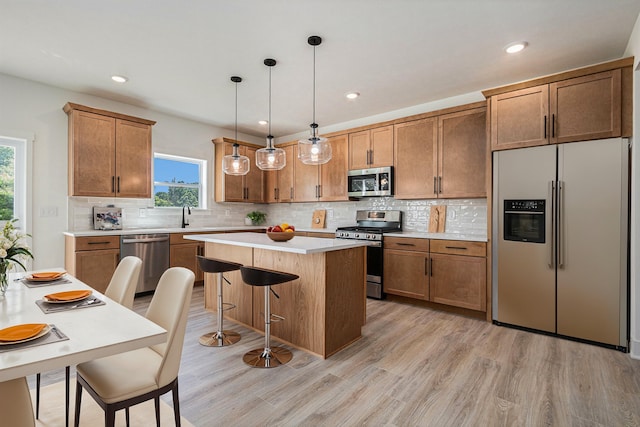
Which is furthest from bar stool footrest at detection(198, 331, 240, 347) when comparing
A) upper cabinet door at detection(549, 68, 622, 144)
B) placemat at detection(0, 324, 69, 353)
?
upper cabinet door at detection(549, 68, 622, 144)

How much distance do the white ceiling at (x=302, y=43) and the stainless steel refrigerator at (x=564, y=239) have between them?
93 centimetres

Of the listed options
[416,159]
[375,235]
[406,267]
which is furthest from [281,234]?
[416,159]

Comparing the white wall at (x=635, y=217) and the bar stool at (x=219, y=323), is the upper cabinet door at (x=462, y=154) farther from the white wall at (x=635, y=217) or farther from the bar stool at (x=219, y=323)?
the bar stool at (x=219, y=323)

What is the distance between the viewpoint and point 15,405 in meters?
0.93

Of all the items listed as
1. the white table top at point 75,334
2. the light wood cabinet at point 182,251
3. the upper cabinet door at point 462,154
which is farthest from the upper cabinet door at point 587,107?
the light wood cabinet at point 182,251

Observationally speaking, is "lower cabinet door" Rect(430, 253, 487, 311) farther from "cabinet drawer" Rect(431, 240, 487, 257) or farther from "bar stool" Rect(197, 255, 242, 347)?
"bar stool" Rect(197, 255, 242, 347)

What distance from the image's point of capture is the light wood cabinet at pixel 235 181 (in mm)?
5508

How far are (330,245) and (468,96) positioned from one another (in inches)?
113

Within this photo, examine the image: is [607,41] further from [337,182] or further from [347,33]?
[337,182]

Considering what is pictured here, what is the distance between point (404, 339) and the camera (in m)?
2.99

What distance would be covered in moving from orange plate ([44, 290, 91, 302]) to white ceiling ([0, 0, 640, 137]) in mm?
2016

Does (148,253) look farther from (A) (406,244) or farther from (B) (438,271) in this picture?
(B) (438,271)

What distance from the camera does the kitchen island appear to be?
259cm

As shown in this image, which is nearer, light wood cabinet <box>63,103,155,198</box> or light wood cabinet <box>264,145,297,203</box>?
light wood cabinet <box>63,103,155,198</box>
